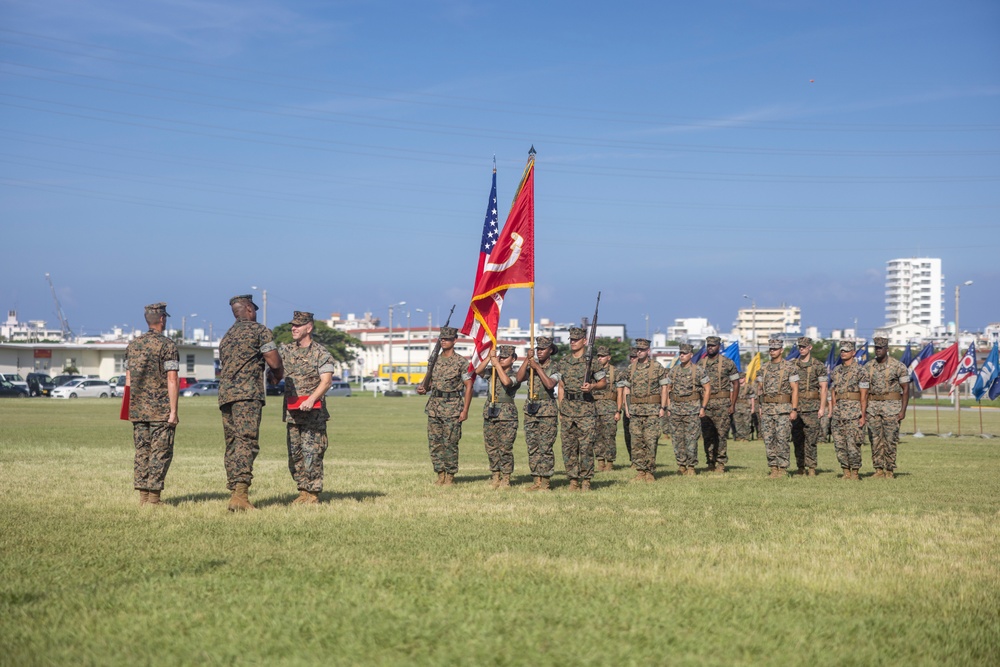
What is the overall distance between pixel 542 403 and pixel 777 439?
498cm

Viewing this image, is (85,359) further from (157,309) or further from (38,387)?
(157,309)

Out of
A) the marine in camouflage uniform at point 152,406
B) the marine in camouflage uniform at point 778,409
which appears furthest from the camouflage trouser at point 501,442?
the marine in camouflage uniform at point 778,409

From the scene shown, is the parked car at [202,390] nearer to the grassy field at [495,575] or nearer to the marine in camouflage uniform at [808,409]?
the marine in camouflage uniform at [808,409]

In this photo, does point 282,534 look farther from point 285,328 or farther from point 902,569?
point 285,328

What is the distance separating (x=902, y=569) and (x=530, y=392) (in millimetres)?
7383

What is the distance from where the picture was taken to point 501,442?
52.4 ft

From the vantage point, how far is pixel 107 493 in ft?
46.4

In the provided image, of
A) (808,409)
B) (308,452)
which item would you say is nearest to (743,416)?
(808,409)

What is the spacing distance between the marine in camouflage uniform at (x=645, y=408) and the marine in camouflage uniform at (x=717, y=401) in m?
1.21

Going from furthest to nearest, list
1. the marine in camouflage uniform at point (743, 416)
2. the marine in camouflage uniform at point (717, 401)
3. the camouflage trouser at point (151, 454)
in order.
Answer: the marine in camouflage uniform at point (743, 416), the marine in camouflage uniform at point (717, 401), the camouflage trouser at point (151, 454)

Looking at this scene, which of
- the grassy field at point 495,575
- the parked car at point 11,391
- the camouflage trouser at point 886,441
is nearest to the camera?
the grassy field at point 495,575

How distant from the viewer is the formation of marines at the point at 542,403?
12.8 m

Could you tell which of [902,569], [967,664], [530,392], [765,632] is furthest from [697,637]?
[530,392]

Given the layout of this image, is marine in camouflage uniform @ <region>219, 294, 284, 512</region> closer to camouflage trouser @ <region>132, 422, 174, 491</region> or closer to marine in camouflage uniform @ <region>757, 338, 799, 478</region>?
camouflage trouser @ <region>132, 422, 174, 491</region>
